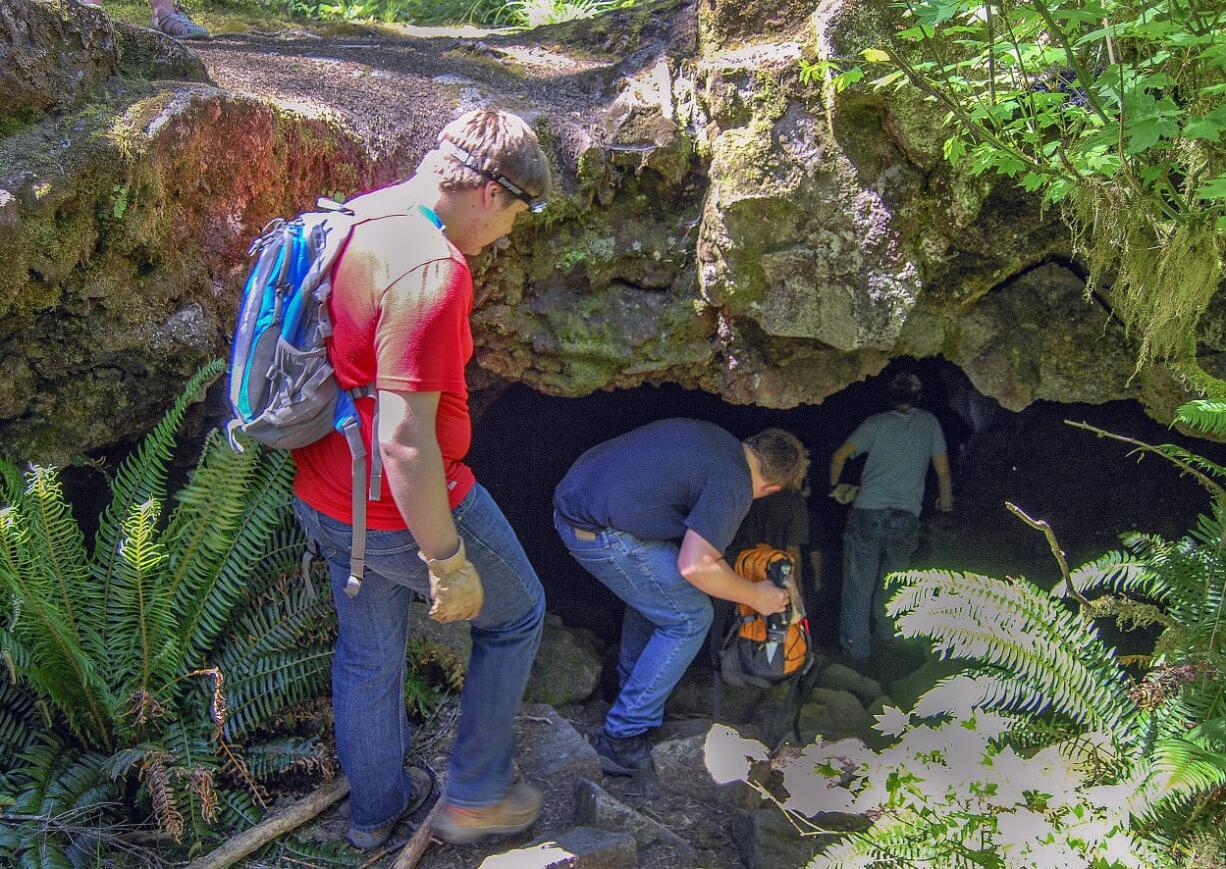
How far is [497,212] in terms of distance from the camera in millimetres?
2600

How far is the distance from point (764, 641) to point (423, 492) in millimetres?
2354

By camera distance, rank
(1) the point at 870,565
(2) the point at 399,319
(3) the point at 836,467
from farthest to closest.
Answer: (3) the point at 836,467, (1) the point at 870,565, (2) the point at 399,319

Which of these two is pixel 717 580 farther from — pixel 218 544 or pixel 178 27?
pixel 178 27

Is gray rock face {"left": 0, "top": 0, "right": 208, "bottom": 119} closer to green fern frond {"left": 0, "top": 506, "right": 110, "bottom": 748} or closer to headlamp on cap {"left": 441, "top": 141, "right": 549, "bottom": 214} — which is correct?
green fern frond {"left": 0, "top": 506, "right": 110, "bottom": 748}

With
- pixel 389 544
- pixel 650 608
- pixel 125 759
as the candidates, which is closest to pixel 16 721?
pixel 125 759

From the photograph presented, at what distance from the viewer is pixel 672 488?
3949 millimetres

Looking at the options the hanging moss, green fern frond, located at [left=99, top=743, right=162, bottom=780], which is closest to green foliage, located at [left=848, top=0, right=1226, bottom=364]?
the hanging moss

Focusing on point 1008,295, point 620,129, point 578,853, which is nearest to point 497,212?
point 620,129

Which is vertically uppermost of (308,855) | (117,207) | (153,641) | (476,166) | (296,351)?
(476,166)

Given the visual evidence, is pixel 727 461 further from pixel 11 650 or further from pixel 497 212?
pixel 11 650

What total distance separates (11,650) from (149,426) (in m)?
0.94

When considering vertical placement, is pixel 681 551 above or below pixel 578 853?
above

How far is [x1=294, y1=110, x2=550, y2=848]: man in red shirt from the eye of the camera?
2.38m

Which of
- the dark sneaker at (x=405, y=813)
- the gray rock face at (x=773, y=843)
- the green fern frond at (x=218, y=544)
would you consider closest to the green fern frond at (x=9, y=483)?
the green fern frond at (x=218, y=544)
